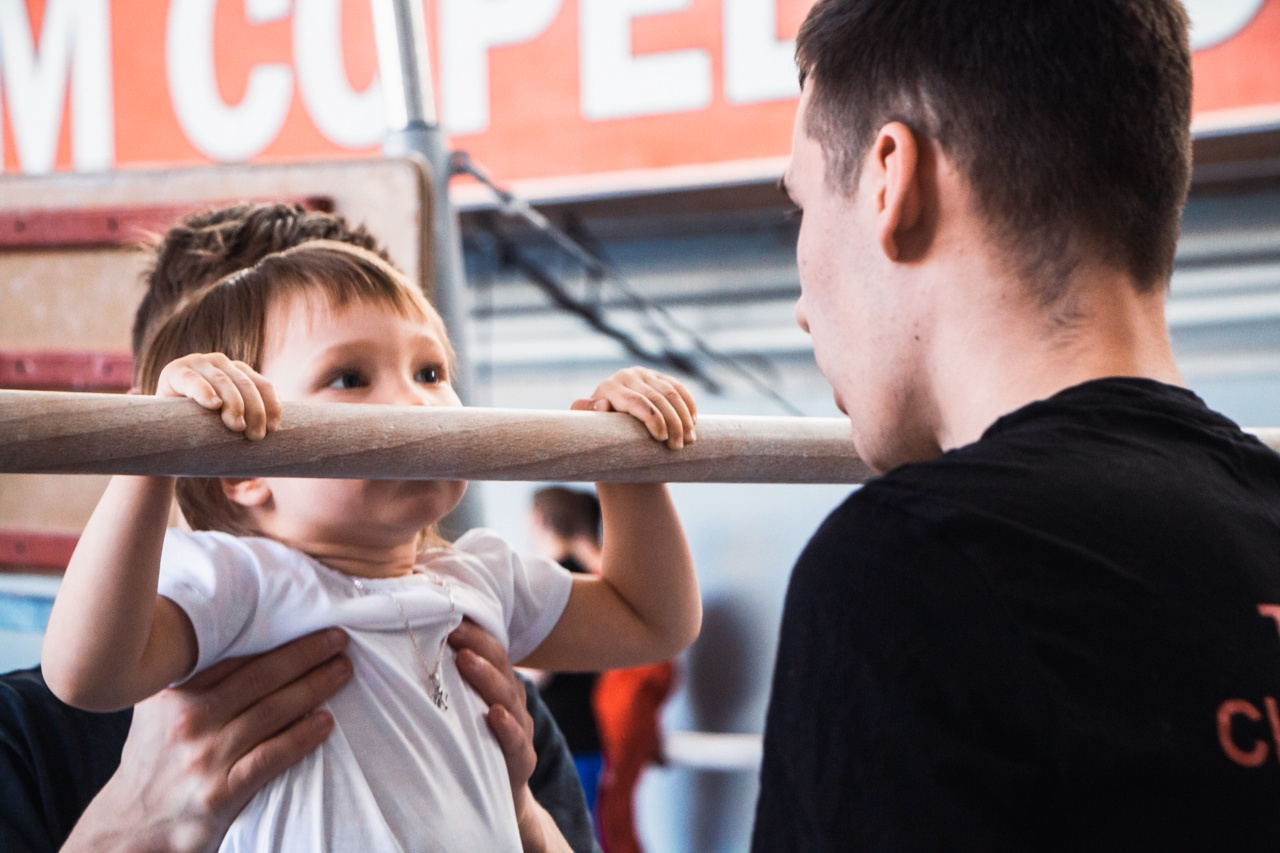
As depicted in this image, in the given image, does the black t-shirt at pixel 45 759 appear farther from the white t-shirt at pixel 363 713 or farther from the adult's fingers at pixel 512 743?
the adult's fingers at pixel 512 743

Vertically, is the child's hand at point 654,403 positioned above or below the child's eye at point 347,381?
below

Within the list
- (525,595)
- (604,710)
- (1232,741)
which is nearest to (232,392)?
(525,595)

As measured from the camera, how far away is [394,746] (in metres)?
0.92

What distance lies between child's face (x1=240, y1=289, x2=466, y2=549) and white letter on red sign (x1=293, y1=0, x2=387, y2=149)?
2249 millimetres

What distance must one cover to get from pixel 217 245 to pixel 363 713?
50 cm

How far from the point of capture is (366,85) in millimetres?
3141

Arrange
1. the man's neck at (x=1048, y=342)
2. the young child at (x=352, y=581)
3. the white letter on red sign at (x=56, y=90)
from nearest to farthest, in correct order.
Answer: the man's neck at (x=1048, y=342) < the young child at (x=352, y=581) < the white letter on red sign at (x=56, y=90)

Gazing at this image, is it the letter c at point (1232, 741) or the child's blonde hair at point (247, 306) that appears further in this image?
the child's blonde hair at point (247, 306)

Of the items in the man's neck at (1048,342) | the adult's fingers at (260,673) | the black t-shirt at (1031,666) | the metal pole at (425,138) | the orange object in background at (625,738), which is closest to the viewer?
the black t-shirt at (1031,666)

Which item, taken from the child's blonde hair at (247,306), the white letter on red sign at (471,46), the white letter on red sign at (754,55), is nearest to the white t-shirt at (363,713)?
the child's blonde hair at (247,306)

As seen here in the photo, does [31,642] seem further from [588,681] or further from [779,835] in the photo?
[588,681]

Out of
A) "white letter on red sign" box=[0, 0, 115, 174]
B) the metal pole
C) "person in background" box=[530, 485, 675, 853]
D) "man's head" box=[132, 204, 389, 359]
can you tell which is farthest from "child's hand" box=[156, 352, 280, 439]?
"person in background" box=[530, 485, 675, 853]

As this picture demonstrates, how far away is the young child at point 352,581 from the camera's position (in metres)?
0.80

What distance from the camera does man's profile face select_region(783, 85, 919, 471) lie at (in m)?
0.72
